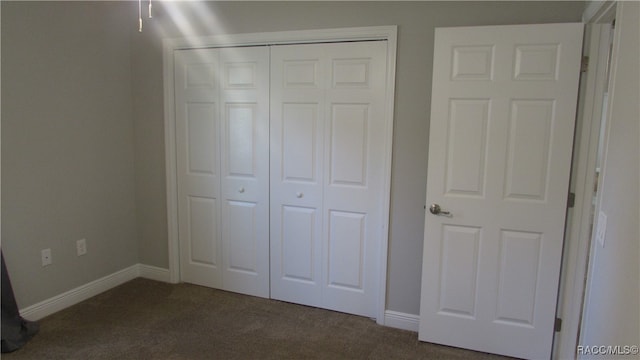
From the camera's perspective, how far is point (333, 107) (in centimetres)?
276

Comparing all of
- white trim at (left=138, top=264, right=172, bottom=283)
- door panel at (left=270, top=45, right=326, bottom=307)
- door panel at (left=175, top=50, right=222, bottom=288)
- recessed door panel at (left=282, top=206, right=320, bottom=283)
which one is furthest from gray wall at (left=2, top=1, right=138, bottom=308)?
recessed door panel at (left=282, top=206, right=320, bottom=283)

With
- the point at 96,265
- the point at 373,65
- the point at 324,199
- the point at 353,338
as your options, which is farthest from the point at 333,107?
the point at 96,265

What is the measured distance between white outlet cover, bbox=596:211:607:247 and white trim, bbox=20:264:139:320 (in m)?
3.37

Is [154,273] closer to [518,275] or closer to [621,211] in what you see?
[518,275]

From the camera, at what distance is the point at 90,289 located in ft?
10.1

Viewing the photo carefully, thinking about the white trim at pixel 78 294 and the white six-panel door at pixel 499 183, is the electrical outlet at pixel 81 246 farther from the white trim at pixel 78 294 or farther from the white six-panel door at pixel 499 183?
the white six-panel door at pixel 499 183

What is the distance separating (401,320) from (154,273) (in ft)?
7.16

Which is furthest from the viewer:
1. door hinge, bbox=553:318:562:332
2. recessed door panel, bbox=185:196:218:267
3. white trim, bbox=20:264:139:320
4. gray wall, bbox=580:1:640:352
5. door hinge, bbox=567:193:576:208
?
recessed door panel, bbox=185:196:218:267

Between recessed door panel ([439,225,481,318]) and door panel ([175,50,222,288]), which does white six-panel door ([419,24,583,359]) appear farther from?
door panel ([175,50,222,288])

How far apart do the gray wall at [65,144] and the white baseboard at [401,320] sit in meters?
2.29

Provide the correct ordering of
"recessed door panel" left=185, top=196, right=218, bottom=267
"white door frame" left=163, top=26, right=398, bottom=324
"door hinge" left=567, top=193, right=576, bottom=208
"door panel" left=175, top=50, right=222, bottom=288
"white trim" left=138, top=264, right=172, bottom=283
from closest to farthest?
1. "door hinge" left=567, top=193, right=576, bottom=208
2. "white door frame" left=163, top=26, right=398, bottom=324
3. "door panel" left=175, top=50, right=222, bottom=288
4. "recessed door panel" left=185, top=196, right=218, bottom=267
5. "white trim" left=138, top=264, right=172, bottom=283

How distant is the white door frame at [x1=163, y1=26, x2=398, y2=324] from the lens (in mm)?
2576

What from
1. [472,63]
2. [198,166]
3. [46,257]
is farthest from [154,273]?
[472,63]

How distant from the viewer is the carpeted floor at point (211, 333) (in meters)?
2.39
